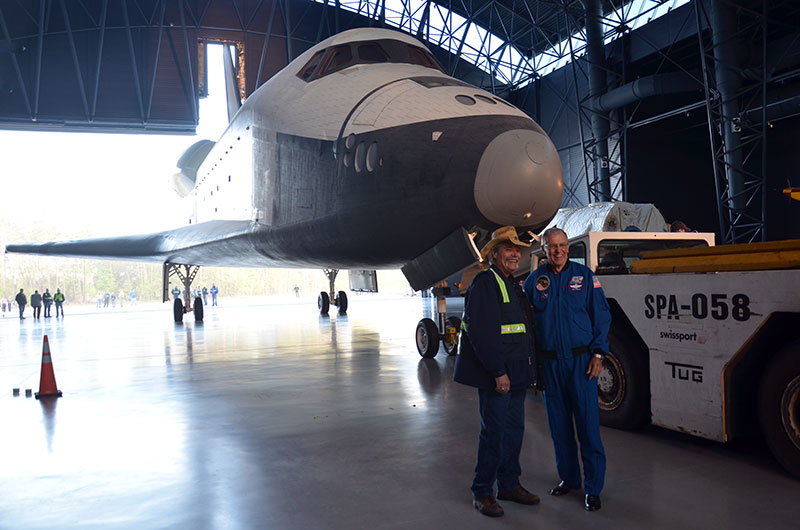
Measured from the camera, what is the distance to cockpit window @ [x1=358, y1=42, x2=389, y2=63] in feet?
22.5

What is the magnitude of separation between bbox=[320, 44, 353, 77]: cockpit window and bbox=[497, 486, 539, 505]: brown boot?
540 cm

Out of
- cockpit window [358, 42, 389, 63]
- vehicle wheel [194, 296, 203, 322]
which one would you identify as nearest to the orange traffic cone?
cockpit window [358, 42, 389, 63]

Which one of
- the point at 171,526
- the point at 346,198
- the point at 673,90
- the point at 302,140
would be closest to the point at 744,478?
the point at 171,526

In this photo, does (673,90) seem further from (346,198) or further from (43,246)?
(43,246)

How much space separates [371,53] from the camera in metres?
6.93

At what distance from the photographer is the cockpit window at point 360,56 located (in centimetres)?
685

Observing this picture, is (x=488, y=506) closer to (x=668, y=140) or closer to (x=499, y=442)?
(x=499, y=442)

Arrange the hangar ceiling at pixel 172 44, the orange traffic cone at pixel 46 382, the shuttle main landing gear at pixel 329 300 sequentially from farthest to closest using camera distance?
the hangar ceiling at pixel 172 44 → the shuttle main landing gear at pixel 329 300 → the orange traffic cone at pixel 46 382

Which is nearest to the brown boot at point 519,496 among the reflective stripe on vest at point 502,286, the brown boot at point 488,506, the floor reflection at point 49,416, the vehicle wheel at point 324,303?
the brown boot at point 488,506

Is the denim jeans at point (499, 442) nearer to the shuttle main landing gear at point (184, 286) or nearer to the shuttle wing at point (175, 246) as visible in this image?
the shuttle wing at point (175, 246)

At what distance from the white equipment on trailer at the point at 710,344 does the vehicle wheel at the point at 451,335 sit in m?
3.36

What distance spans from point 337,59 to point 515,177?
3327 mm

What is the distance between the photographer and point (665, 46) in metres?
17.6

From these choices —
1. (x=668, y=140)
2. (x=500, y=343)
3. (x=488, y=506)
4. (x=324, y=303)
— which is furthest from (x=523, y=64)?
(x=488, y=506)
